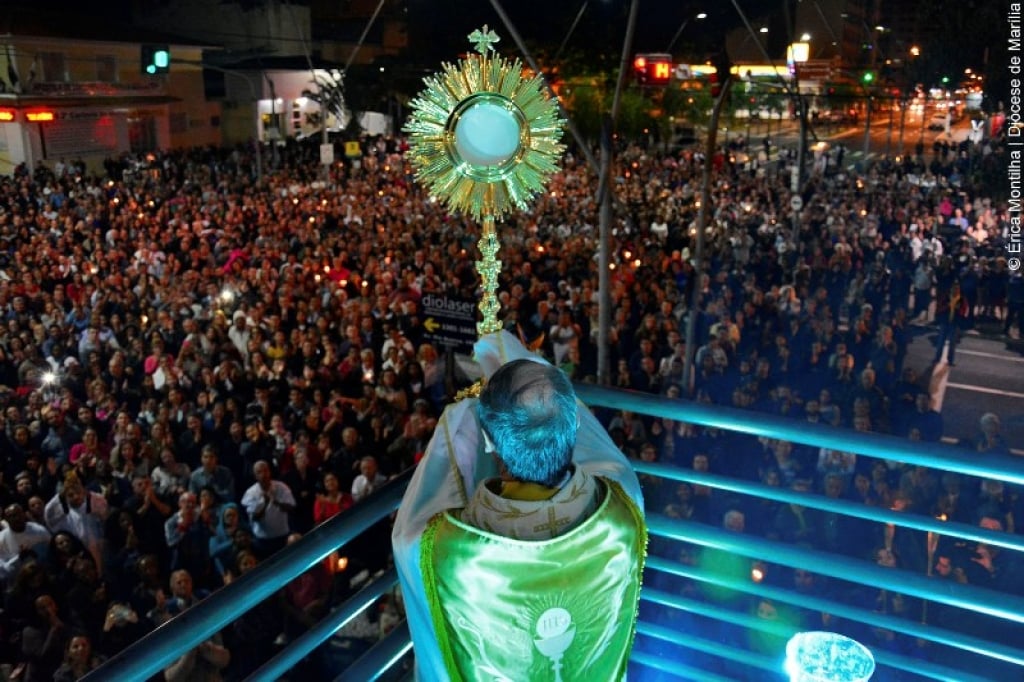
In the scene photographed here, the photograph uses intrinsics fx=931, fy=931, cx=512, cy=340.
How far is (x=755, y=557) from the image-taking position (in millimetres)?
2357

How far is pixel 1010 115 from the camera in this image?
1180 cm

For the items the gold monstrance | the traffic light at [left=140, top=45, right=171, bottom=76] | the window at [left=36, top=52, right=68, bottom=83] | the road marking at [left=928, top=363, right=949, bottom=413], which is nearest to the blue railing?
the gold monstrance

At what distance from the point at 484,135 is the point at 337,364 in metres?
6.76

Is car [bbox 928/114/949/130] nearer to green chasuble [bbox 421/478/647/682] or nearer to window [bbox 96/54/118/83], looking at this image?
window [bbox 96/54/118/83]

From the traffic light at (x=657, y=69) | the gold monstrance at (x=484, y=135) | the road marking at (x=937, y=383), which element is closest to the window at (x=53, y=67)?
the traffic light at (x=657, y=69)

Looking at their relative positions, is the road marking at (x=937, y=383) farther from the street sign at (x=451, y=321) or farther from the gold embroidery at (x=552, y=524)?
the gold embroidery at (x=552, y=524)

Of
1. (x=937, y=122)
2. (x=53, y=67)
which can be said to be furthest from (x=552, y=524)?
(x=937, y=122)

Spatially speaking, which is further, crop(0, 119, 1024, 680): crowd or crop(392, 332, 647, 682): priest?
crop(0, 119, 1024, 680): crowd

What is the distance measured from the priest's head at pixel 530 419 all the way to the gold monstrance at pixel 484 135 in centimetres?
100

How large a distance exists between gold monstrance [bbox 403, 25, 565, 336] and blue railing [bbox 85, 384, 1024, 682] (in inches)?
31.6

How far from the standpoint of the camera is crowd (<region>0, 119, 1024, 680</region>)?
5824 millimetres

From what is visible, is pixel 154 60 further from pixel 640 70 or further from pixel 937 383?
pixel 640 70

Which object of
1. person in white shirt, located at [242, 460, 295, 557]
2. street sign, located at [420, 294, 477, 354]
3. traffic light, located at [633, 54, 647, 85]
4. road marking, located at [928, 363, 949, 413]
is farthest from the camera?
traffic light, located at [633, 54, 647, 85]

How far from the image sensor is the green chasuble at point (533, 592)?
1857 mm
